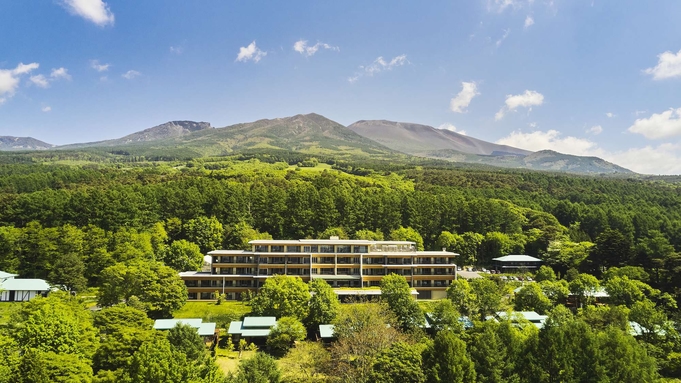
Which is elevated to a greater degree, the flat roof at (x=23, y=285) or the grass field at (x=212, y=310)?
the flat roof at (x=23, y=285)

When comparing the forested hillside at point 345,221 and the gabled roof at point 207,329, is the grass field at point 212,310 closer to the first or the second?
the gabled roof at point 207,329

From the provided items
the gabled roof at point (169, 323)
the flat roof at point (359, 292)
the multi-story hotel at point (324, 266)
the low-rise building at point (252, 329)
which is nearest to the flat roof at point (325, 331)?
the low-rise building at point (252, 329)

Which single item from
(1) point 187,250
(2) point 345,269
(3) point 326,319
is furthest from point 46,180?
(3) point 326,319

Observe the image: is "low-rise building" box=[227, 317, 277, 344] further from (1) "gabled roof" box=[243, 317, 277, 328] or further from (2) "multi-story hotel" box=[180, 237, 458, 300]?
(2) "multi-story hotel" box=[180, 237, 458, 300]

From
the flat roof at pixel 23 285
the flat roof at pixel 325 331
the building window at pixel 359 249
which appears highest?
the building window at pixel 359 249

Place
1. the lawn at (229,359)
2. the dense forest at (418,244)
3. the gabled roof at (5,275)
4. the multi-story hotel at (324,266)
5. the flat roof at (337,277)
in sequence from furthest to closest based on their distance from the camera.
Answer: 1. the flat roof at (337,277)
2. the multi-story hotel at (324,266)
3. the gabled roof at (5,275)
4. the lawn at (229,359)
5. the dense forest at (418,244)

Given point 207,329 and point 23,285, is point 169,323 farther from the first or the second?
point 23,285
